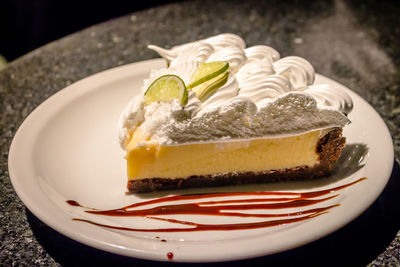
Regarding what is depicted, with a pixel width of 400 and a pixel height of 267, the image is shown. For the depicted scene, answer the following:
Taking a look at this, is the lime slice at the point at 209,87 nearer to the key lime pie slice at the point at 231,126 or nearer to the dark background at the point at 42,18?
the key lime pie slice at the point at 231,126

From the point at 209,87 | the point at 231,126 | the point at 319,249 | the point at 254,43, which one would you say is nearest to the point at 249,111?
the point at 231,126

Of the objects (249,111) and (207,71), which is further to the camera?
(207,71)

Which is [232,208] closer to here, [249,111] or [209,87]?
[249,111]

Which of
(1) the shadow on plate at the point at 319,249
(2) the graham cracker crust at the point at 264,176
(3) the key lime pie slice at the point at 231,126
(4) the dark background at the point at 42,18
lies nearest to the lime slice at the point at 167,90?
(3) the key lime pie slice at the point at 231,126

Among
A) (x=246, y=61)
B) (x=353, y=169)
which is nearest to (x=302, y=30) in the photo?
(x=246, y=61)

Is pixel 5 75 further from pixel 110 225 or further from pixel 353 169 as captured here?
pixel 353 169

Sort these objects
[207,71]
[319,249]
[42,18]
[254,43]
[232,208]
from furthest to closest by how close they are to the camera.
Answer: [42,18]
[254,43]
[207,71]
[232,208]
[319,249]
